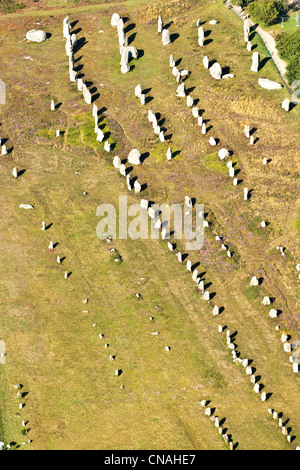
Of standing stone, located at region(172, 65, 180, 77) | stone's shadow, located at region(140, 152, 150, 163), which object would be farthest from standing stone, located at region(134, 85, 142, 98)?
stone's shadow, located at region(140, 152, 150, 163)

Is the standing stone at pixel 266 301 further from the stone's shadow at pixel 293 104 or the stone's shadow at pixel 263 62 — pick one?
the stone's shadow at pixel 263 62

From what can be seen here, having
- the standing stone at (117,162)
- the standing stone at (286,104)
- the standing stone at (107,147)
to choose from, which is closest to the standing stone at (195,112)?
the standing stone at (286,104)

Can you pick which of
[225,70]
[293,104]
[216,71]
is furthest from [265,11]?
[293,104]

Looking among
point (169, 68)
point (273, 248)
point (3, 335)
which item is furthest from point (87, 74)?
point (3, 335)

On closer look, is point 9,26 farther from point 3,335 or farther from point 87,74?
point 3,335

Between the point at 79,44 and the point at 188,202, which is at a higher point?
the point at 79,44

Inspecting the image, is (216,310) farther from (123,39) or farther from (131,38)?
(131,38)
